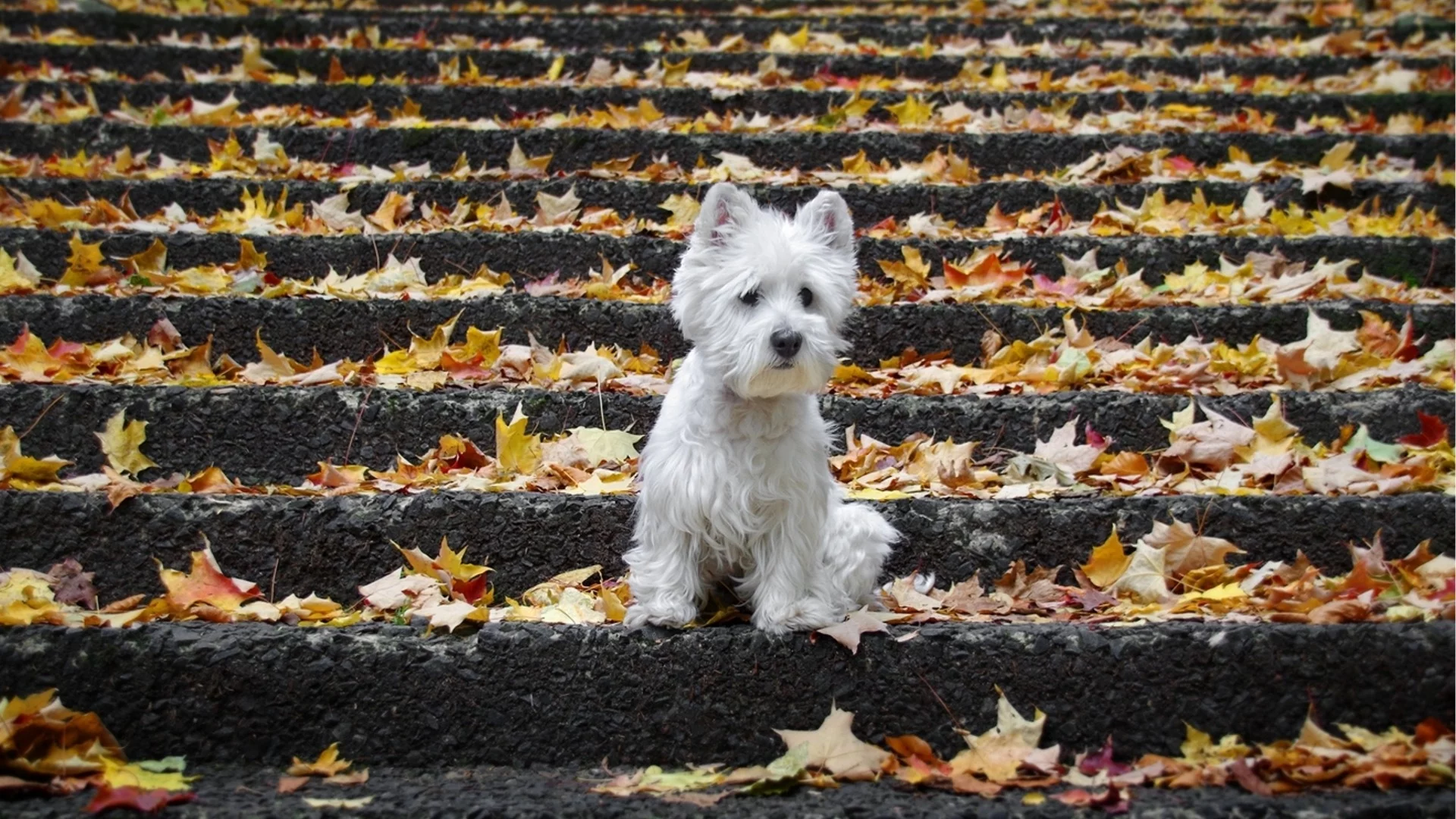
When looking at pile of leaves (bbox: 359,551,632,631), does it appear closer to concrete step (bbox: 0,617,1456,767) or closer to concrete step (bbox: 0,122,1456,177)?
concrete step (bbox: 0,617,1456,767)

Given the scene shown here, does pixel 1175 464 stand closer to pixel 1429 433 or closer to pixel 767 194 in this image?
pixel 1429 433

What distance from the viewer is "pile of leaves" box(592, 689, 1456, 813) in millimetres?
2658

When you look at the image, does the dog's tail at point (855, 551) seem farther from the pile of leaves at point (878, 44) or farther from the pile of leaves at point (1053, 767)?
the pile of leaves at point (878, 44)

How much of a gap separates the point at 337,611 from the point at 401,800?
2.52ft

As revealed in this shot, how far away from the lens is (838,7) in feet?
31.7

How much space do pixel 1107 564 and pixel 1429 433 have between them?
1.25 metres

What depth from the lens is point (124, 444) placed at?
3.84 metres

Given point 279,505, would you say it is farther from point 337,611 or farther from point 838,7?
point 838,7

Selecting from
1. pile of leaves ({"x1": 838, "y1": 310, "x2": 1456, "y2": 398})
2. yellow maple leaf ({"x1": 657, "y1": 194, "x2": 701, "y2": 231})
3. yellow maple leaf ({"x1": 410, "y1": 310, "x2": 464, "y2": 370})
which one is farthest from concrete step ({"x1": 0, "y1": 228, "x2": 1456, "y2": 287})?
yellow maple leaf ({"x1": 410, "y1": 310, "x2": 464, "y2": 370})

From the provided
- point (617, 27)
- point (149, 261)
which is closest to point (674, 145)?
point (617, 27)

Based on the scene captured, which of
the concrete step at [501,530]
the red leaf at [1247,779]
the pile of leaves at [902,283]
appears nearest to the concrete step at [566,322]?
the pile of leaves at [902,283]

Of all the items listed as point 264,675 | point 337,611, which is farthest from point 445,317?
point 264,675

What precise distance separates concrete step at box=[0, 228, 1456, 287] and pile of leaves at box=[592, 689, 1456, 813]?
8.55ft

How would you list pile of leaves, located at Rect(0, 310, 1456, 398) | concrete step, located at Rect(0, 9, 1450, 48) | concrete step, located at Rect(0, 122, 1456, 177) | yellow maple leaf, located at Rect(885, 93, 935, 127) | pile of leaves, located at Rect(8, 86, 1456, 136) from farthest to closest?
concrete step, located at Rect(0, 9, 1450, 48), yellow maple leaf, located at Rect(885, 93, 935, 127), pile of leaves, located at Rect(8, 86, 1456, 136), concrete step, located at Rect(0, 122, 1456, 177), pile of leaves, located at Rect(0, 310, 1456, 398)
